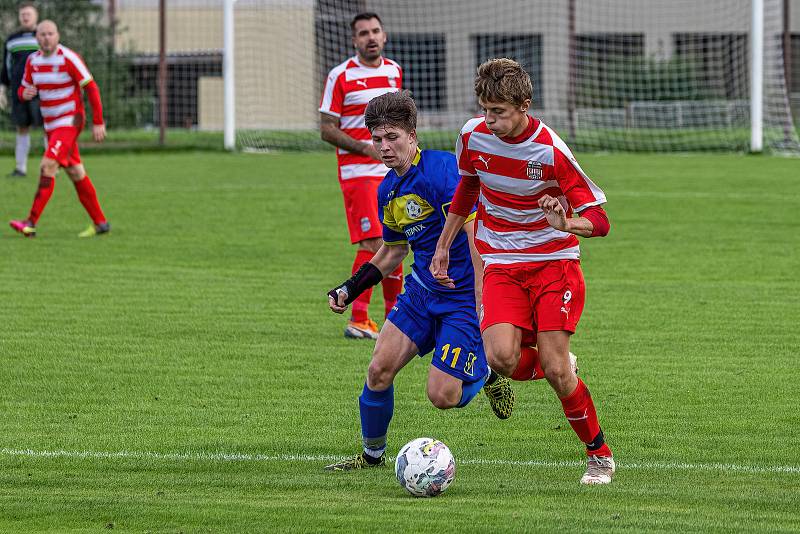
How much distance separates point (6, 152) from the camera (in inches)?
1016

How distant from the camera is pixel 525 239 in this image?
5844 mm

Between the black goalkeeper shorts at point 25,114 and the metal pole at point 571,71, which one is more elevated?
the metal pole at point 571,71

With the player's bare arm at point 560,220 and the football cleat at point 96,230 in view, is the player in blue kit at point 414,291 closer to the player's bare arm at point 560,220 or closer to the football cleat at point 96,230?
the player's bare arm at point 560,220

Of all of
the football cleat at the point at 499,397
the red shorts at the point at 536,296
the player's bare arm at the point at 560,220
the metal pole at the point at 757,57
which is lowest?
the football cleat at the point at 499,397

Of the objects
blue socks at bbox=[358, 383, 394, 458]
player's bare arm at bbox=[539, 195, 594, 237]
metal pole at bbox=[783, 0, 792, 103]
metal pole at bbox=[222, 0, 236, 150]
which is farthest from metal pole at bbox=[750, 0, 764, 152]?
player's bare arm at bbox=[539, 195, 594, 237]

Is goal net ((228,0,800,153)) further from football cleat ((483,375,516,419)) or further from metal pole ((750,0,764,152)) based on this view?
football cleat ((483,375,516,419))

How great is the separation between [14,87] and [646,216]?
9.57 metres

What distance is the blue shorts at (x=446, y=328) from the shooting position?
19.9ft

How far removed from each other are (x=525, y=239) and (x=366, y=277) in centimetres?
81

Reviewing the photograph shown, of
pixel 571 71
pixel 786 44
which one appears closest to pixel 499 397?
pixel 571 71

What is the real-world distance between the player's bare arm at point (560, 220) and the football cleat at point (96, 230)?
409 inches

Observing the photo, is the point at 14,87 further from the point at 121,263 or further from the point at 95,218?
the point at 121,263

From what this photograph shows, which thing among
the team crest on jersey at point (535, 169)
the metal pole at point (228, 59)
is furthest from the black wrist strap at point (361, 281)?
the metal pole at point (228, 59)

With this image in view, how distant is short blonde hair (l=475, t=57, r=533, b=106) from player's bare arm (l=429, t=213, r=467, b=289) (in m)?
0.64
